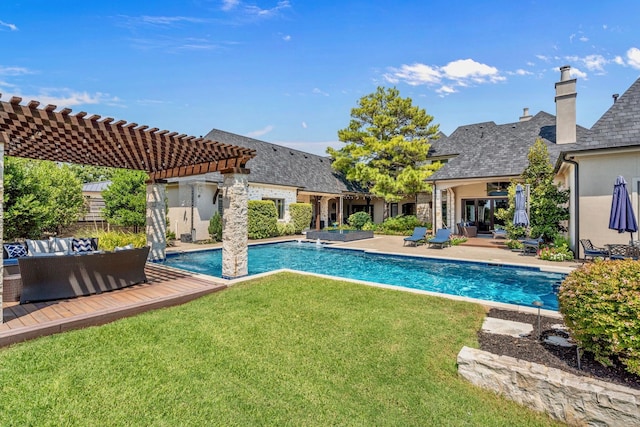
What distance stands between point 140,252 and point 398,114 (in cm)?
2460

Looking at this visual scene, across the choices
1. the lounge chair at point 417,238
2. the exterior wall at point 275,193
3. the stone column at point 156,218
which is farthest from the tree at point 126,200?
the lounge chair at point 417,238

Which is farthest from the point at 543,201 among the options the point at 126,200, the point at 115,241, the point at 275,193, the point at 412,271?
the point at 126,200

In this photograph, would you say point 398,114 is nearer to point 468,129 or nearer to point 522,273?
point 468,129

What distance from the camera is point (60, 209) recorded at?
1784cm

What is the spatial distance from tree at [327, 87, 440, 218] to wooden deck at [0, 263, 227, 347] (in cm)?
1982

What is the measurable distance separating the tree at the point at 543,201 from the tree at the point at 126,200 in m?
19.8

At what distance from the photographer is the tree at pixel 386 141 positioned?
25.4 meters

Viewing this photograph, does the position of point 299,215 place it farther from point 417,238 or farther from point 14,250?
point 14,250

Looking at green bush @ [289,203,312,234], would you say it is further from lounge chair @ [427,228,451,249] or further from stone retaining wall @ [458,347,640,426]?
stone retaining wall @ [458,347,640,426]

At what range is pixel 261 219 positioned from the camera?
797 inches

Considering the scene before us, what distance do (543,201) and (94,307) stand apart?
56.5ft

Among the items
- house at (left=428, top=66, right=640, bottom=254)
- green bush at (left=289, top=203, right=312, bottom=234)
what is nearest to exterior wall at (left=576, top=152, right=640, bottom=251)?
house at (left=428, top=66, right=640, bottom=254)

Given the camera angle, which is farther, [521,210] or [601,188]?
[521,210]

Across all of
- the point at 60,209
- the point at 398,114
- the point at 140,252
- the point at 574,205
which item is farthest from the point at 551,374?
the point at 398,114
